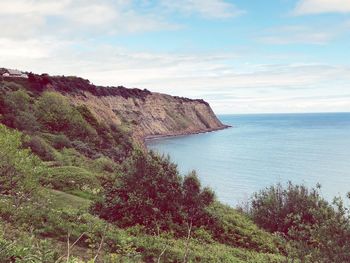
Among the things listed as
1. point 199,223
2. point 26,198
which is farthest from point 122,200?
point 26,198

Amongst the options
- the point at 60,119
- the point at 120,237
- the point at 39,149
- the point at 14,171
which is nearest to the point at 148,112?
the point at 60,119

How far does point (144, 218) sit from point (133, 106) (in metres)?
122

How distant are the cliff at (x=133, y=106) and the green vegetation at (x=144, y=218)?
52909 millimetres

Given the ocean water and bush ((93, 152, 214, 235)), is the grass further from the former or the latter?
the ocean water

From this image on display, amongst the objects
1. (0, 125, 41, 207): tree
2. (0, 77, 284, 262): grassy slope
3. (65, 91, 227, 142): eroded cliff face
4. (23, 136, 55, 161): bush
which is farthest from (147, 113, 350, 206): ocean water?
(0, 125, 41, 207): tree

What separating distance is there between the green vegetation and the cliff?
174ft

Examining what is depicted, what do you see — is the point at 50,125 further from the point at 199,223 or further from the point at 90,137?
the point at 199,223

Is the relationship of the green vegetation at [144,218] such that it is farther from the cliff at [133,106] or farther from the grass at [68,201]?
the cliff at [133,106]

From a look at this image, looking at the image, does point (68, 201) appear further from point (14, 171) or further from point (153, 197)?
point (14, 171)

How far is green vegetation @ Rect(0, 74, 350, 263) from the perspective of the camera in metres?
17.0

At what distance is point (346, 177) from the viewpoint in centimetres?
7281

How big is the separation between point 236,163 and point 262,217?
2430 inches

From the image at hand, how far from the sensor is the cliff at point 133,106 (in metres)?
96.4

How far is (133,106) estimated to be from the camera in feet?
479
